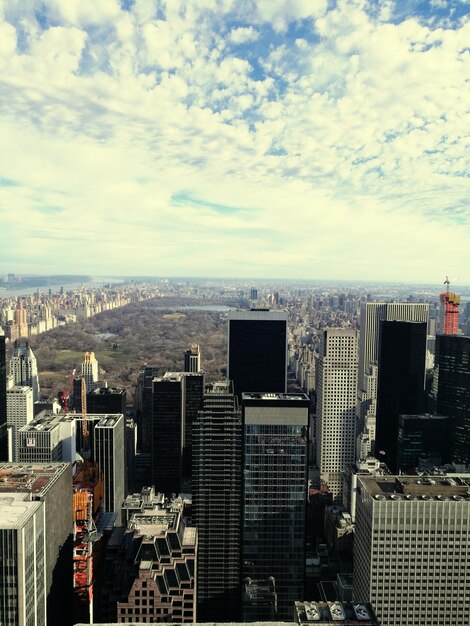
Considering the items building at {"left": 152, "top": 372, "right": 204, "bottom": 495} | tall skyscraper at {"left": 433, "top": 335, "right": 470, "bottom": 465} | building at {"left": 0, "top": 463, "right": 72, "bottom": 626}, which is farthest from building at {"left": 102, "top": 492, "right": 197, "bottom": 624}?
tall skyscraper at {"left": 433, "top": 335, "right": 470, "bottom": 465}

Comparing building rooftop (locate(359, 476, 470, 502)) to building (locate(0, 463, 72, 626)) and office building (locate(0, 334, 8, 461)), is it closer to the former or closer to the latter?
building (locate(0, 463, 72, 626))

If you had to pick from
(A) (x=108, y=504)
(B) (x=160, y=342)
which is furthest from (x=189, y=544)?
(B) (x=160, y=342)

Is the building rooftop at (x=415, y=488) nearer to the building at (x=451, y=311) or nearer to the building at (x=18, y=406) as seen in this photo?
the building at (x=18, y=406)

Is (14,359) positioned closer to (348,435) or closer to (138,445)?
(138,445)

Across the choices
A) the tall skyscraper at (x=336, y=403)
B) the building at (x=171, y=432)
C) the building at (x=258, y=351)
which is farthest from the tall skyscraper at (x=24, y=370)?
the tall skyscraper at (x=336, y=403)

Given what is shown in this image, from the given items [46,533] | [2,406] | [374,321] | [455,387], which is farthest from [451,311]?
[46,533]
